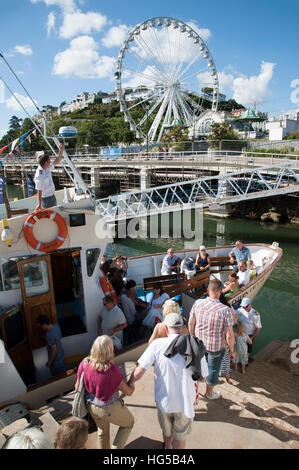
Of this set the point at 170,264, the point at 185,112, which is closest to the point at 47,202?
the point at 170,264

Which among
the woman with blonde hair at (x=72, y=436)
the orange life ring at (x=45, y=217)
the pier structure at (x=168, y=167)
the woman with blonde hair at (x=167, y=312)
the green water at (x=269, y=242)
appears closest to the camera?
the woman with blonde hair at (x=72, y=436)

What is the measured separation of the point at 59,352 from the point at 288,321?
8288mm

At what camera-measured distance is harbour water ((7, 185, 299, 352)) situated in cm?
992

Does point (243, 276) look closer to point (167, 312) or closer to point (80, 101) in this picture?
point (167, 312)

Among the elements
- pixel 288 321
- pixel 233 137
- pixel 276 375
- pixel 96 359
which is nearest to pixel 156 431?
pixel 96 359

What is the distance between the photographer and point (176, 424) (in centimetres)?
297

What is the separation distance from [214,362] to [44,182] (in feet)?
12.5

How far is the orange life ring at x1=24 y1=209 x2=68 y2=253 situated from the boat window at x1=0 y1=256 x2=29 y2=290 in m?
0.34

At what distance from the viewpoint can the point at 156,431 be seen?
362cm

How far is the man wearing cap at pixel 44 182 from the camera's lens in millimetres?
5023

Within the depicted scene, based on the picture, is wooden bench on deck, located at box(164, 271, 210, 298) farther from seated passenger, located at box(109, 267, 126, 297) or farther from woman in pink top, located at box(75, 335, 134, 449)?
woman in pink top, located at box(75, 335, 134, 449)

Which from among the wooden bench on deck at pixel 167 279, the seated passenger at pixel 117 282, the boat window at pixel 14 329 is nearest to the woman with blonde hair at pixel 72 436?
the boat window at pixel 14 329

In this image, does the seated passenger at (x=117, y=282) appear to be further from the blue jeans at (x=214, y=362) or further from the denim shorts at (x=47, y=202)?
the blue jeans at (x=214, y=362)

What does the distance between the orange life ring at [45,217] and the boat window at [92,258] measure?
643 mm
